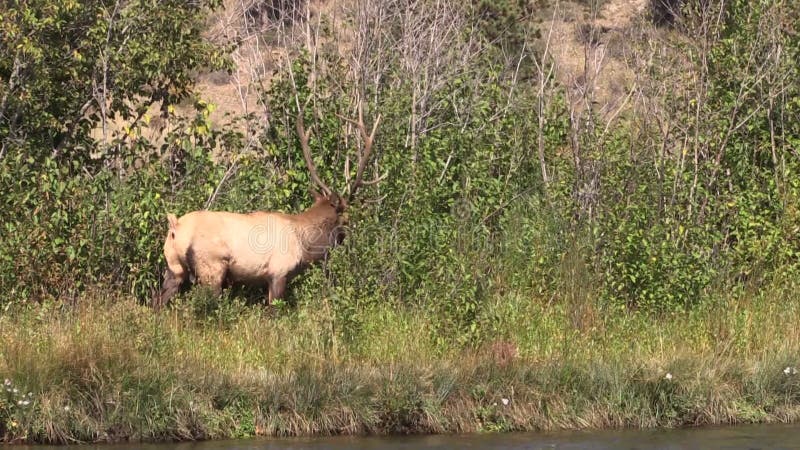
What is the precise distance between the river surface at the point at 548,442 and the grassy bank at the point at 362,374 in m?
0.16

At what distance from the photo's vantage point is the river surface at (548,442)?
9.66 metres

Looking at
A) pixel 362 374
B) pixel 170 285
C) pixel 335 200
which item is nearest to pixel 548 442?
pixel 362 374

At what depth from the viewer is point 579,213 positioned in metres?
13.5

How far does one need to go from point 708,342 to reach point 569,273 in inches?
60.0

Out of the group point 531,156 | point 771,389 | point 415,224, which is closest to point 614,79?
point 531,156

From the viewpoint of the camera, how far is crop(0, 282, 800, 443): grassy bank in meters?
9.80

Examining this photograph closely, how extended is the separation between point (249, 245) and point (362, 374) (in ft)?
9.30

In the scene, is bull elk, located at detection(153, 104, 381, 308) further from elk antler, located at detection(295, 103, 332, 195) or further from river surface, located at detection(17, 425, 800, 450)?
river surface, located at detection(17, 425, 800, 450)

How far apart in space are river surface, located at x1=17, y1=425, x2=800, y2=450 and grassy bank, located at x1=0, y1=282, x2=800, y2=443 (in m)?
→ 0.16

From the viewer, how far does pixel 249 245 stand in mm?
12664

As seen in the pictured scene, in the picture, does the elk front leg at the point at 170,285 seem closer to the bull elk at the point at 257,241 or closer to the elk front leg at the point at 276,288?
the bull elk at the point at 257,241

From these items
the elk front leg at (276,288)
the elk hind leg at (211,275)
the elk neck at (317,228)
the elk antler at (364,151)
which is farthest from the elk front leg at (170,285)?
the elk antler at (364,151)

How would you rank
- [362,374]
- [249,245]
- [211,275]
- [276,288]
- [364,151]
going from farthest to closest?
[364,151], [276,288], [249,245], [211,275], [362,374]

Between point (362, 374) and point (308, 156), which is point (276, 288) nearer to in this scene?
point (308, 156)
